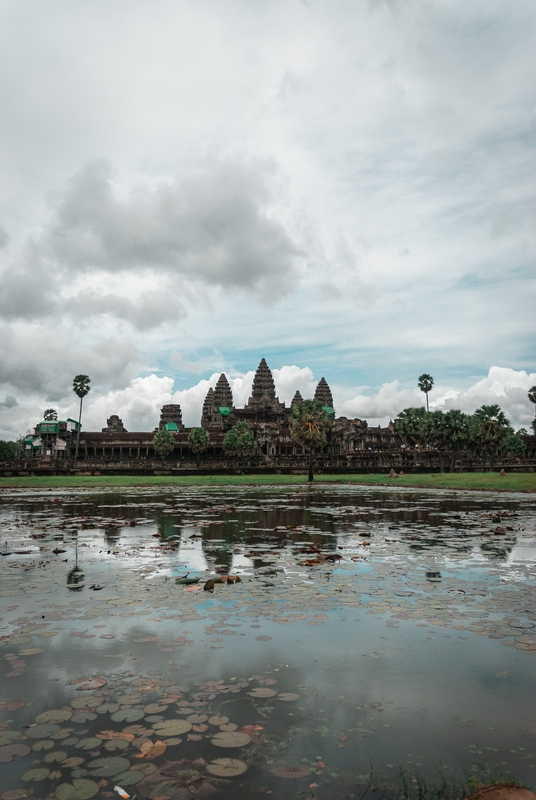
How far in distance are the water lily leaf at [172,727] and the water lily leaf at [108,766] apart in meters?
0.37

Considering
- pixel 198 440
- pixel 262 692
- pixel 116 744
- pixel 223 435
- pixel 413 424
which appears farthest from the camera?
pixel 223 435

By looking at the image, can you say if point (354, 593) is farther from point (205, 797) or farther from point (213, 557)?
point (205, 797)

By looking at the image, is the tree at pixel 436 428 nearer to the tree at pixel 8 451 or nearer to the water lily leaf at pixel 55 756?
the water lily leaf at pixel 55 756

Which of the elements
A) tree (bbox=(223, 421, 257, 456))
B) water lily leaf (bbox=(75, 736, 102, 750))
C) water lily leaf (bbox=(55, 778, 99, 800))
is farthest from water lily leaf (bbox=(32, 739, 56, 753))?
tree (bbox=(223, 421, 257, 456))

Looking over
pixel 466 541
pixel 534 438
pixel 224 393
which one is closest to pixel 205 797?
pixel 466 541

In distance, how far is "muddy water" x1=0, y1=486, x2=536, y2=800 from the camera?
3.58 m

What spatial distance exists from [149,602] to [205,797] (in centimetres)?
445

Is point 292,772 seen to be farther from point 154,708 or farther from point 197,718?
point 154,708

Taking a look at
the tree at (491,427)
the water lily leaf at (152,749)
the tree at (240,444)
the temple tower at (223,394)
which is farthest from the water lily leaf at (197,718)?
the temple tower at (223,394)

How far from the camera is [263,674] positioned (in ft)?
16.4

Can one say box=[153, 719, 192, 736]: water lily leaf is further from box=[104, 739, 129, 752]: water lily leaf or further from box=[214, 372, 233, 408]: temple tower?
box=[214, 372, 233, 408]: temple tower

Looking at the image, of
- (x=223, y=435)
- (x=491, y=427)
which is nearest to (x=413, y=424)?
(x=491, y=427)

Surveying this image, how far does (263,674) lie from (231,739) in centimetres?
114

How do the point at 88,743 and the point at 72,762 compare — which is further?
the point at 88,743
